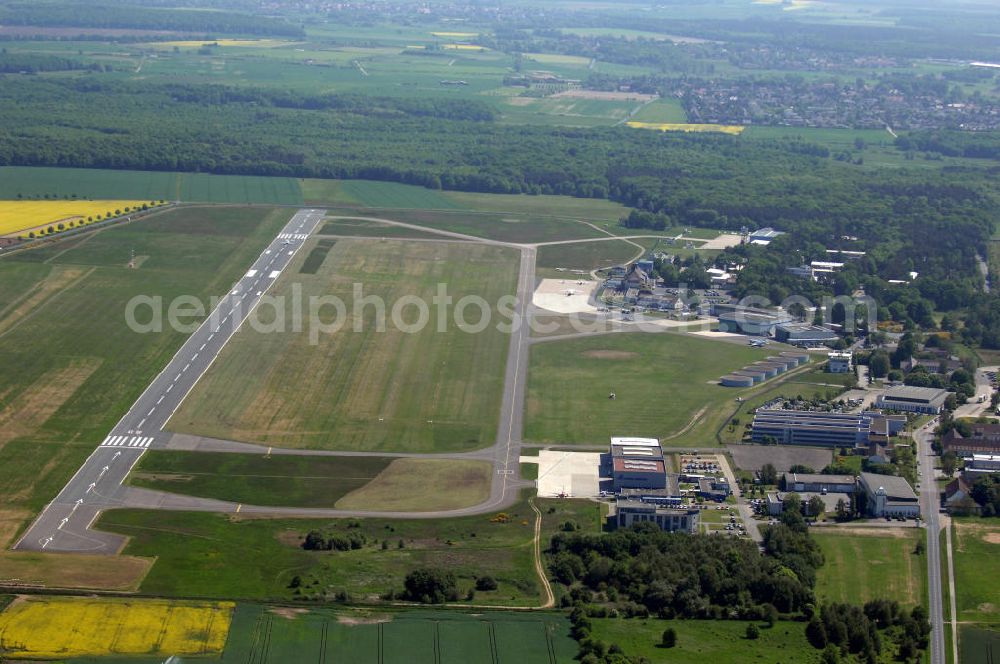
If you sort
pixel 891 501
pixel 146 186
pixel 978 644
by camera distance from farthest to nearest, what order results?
pixel 146 186
pixel 891 501
pixel 978 644

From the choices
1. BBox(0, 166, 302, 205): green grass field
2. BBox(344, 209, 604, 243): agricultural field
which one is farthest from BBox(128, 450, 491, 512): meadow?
BBox(0, 166, 302, 205): green grass field

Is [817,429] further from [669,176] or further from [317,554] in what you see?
[669,176]

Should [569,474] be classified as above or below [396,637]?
below

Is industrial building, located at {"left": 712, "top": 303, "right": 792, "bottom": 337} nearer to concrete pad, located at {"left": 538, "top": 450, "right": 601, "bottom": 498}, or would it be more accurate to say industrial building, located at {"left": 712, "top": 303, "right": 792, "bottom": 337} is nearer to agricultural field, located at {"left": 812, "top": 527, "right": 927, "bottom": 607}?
concrete pad, located at {"left": 538, "top": 450, "right": 601, "bottom": 498}

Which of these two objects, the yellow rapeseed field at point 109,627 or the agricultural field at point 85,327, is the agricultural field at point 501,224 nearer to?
the agricultural field at point 85,327

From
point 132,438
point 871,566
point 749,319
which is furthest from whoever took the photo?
point 749,319

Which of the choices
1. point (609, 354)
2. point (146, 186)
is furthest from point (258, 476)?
point (146, 186)

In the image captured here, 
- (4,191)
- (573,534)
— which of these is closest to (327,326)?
(573,534)

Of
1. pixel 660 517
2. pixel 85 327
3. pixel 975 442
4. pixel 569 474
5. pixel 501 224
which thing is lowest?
pixel 85 327
